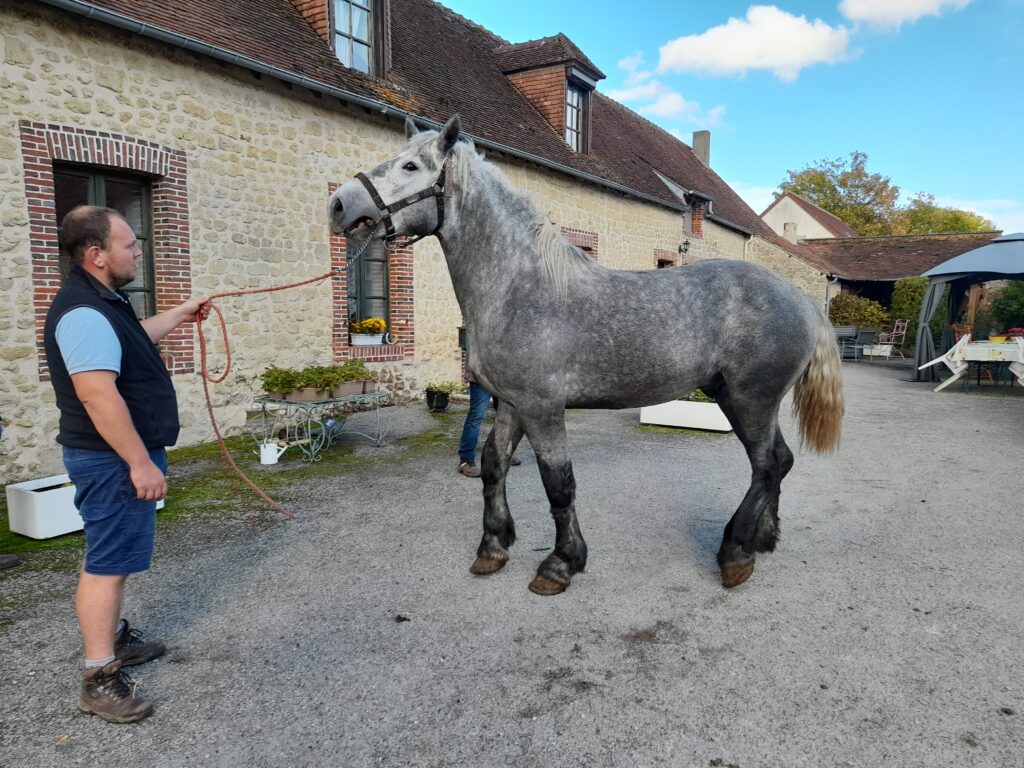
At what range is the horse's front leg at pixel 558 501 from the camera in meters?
3.26

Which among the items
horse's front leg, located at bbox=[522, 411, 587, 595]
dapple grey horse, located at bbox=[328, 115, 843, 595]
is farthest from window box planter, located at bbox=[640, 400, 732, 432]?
horse's front leg, located at bbox=[522, 411, 587, 595]

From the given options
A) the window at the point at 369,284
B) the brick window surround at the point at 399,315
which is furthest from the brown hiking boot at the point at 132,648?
the window at the point at 369,284

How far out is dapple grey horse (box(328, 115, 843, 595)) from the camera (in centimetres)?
316

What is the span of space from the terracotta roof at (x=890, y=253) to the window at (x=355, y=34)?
20.3m

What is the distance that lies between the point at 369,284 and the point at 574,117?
7059 millimetres

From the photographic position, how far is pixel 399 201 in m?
3.07

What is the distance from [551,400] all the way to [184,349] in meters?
5.27

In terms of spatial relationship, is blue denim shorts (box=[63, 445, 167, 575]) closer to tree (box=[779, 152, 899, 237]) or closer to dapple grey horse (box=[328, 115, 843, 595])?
dapple grey horse (box=[328, 115, 843, 595])

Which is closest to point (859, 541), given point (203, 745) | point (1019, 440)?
point (203, 745)

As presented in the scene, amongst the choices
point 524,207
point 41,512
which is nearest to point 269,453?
point 41,512

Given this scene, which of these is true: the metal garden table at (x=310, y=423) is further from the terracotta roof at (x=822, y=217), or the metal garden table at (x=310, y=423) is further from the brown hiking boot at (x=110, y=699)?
the terracotta roof at (x=822, y=217)

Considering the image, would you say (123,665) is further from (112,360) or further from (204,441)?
(204,441)

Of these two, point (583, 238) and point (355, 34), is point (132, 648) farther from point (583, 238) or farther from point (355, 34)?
point (583, 238)

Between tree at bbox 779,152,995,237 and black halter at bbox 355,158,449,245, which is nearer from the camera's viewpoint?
black halter at bbox 355,158,449,245
